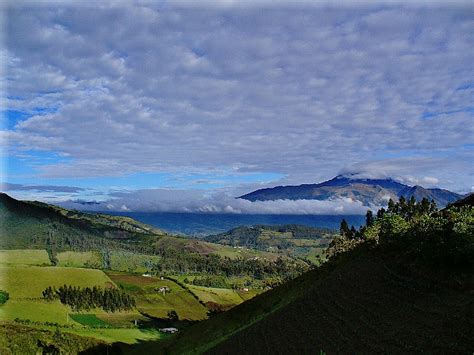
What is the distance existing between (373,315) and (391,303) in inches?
25.9

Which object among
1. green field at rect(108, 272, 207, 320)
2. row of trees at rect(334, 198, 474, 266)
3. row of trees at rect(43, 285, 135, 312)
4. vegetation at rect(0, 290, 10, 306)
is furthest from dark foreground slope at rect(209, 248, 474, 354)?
row of trees at rect(43, 285, 135, 312)

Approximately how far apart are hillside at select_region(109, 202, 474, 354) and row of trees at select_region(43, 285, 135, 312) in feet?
305

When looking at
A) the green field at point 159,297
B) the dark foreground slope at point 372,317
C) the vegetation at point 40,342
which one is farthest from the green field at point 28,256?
the dark foreground slope at point 372,317

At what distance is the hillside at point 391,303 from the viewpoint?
1075 centimetres

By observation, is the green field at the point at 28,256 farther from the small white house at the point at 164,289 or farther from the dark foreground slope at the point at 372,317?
the dark foreground slope at the point at 372,317

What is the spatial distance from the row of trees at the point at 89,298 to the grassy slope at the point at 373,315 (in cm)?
9280

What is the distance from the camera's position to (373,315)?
12.5 meters

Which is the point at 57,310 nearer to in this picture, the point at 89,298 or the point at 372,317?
the point at 89,298

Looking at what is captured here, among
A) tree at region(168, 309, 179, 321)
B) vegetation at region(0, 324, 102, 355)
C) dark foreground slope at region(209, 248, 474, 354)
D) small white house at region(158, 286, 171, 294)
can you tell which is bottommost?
tree at region(168, 309, 179, 321)

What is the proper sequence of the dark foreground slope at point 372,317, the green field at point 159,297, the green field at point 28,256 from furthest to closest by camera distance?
1. the green field at point 28,256
2. the green field at point 159,297
3. the dark foreground slope at point 372,317

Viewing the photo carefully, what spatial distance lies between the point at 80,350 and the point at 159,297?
6691 centimetres

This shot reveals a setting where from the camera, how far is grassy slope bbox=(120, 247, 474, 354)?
34.7ft

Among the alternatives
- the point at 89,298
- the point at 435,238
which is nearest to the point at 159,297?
the point at 89,298

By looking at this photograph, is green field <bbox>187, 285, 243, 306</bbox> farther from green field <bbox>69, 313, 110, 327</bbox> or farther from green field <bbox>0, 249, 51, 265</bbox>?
green field <bbox>0, 249, 51, 265</bbox>
